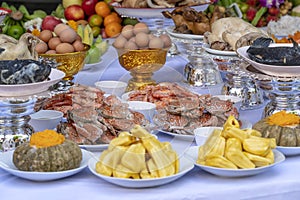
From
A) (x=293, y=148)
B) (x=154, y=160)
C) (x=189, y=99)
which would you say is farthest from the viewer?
(x=189, y=99)

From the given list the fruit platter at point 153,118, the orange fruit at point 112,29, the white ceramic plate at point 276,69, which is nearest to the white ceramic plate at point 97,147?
the fruit platter at point 153,118

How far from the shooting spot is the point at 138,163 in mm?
1062

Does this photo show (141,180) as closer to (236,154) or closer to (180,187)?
(180,187)

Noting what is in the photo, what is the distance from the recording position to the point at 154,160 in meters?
Result: 1.08

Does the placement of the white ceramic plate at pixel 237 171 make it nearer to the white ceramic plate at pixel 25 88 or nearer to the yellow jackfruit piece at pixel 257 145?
the yellow jackfruit piece at pixel 257 145

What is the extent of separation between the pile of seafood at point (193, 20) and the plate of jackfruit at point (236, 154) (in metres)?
0.81

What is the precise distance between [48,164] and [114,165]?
12 centimetres

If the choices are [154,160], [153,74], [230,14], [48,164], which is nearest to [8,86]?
[48,164]

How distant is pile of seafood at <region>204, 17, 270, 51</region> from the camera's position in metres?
1.65

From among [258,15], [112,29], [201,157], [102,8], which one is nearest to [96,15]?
[102,8]

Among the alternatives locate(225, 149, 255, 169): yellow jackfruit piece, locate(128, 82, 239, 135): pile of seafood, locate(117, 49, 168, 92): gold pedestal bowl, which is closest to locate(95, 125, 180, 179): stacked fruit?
locate(225, 149, 255, 169): yellow jackfruit piece

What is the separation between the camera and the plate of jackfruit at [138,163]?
3.49ft

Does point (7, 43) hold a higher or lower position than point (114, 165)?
higher

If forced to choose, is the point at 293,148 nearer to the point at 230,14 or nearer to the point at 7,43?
the point at 7,43
